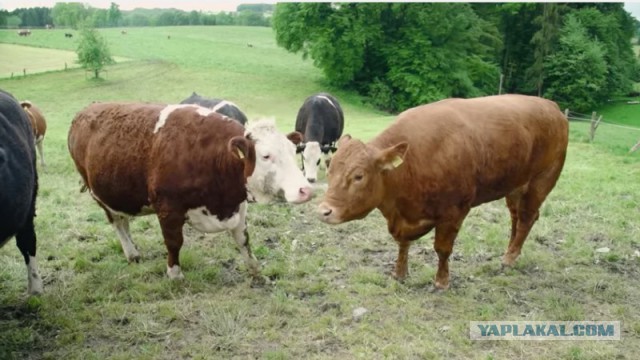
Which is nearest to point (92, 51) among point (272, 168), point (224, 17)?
point (224, 17)

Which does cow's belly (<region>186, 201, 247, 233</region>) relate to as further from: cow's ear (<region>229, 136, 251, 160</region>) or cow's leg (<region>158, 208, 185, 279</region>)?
cow's ear (<region>229, 136, 251, 160</region>)

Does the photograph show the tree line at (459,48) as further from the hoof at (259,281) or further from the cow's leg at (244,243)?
the hoof at (259,281)

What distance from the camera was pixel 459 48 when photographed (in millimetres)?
34031

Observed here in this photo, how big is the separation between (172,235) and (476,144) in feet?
10.6

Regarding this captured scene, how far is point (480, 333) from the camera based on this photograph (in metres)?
4.36

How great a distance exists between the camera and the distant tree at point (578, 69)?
34562 millimetres

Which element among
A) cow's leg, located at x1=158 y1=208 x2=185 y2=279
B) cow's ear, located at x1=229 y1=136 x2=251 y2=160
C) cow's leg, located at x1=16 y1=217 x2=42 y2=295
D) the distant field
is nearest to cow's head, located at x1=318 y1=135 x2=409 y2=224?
cow's ear, located at x1=229 y1=136 x2=251 y2=160

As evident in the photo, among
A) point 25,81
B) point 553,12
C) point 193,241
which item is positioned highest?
point 553,12

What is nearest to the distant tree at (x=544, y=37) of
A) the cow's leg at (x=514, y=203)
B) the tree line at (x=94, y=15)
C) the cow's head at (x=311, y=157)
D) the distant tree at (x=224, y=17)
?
the distant tree at (x=224, y=17)

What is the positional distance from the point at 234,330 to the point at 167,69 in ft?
82.6

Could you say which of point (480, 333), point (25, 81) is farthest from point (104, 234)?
point (25, 81)

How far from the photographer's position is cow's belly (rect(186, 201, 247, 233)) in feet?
16.6

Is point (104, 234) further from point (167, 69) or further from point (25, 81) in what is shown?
point (167, 69)

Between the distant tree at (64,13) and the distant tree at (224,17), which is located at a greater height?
the distant tree at (224,17)
